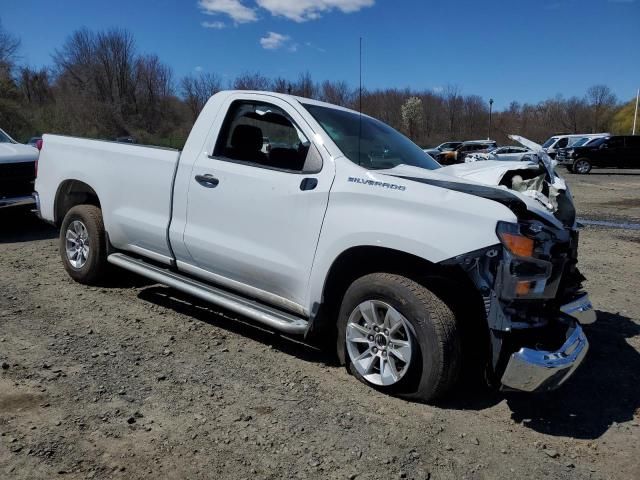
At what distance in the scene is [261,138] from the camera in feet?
14.0

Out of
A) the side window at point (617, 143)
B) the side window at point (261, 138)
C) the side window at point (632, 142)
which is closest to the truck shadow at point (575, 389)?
the side window at point (261, 138)

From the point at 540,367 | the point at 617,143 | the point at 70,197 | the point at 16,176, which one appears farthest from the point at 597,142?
the point at 540,367

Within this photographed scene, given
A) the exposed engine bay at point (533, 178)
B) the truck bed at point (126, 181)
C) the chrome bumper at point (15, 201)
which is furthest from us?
the chrome bumper at point (15, 201)

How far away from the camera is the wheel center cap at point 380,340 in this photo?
3408mm

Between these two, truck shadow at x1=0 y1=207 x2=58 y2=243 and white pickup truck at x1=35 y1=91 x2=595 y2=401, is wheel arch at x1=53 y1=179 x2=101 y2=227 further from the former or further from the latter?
truck shadow at x1=0 y1=207 x2=58 y2=243

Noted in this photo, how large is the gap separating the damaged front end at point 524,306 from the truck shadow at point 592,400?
1.30ft

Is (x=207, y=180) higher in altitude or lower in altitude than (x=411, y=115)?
lower

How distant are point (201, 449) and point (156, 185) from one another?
97.9 inches

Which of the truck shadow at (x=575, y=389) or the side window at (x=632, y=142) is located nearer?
the truck shadow at (x=575, y=389)

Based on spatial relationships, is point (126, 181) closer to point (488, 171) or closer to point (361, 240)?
point (361, 240)

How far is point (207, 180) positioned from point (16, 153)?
235 inches

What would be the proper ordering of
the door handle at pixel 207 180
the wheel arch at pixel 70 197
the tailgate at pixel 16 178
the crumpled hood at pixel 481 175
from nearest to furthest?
the crumpled hood at pixel 481 175 → the door handle at pixel 207 180 → the wheel arch at pixel 70 197 → the tailgate at pixel 16 178

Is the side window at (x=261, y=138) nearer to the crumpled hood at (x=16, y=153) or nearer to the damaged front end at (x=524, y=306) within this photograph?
the damaged front end at (x=524, y=306)

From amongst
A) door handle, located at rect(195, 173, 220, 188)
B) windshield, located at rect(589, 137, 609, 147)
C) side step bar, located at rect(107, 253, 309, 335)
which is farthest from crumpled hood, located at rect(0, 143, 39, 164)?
windshield, located at rect(589, 137, 609, 147)
